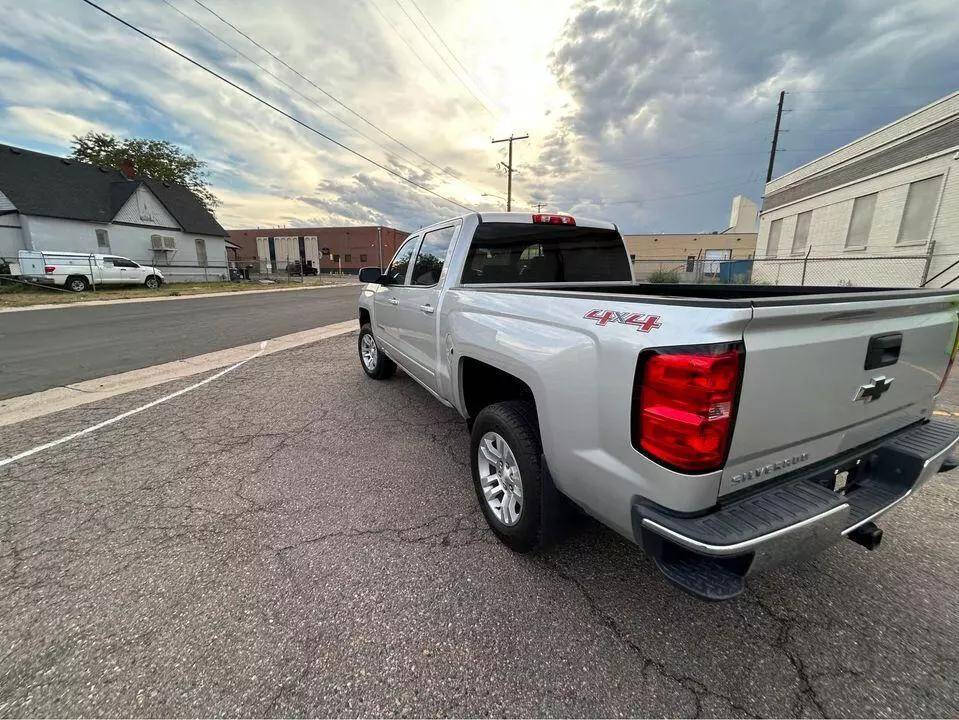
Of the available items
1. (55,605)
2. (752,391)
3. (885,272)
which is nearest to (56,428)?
(55,605)

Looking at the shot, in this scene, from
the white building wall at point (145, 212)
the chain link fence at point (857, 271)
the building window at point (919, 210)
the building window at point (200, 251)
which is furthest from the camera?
the building window at point (200, 251)

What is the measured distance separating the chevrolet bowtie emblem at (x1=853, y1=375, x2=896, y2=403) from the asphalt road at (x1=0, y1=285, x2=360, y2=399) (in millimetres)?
8285

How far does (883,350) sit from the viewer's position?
1754 millimetres

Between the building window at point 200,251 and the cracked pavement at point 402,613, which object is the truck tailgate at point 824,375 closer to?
the cracked pavement at point 402,613

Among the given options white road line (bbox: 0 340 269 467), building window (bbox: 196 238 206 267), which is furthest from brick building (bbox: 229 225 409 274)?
white road line (bbox: 0 340 269 467)

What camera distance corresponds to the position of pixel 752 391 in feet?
→ 4.69

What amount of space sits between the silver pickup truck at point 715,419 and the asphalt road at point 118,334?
Answer: 6.95 m

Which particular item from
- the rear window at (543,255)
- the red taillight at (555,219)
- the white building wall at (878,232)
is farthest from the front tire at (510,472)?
the white building wall at (878,232)

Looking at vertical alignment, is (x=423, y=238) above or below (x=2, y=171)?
below

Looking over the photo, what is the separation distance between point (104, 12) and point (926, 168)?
2222cm

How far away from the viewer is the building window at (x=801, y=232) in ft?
60.7

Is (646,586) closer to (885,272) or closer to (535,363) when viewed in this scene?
(535,363)

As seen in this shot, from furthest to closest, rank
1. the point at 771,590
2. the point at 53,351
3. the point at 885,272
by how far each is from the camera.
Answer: the point at 885,272 → the point at 53,351 → the point at 771,590

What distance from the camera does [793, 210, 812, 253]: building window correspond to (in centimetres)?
1850
